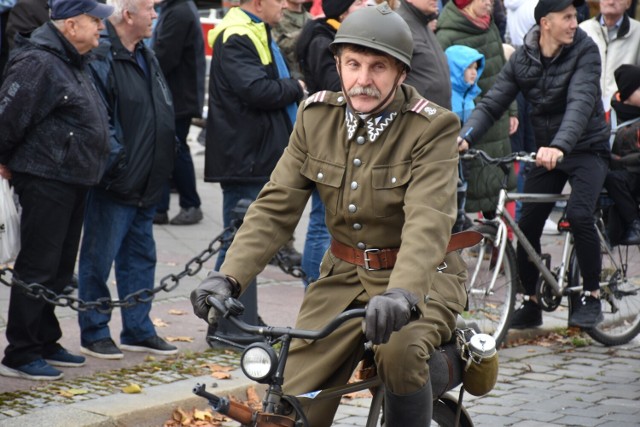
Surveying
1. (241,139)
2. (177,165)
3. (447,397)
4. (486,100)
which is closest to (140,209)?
(241,139)

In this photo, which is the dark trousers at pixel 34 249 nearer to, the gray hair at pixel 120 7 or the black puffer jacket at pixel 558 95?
the gray hair at pixel 120 7

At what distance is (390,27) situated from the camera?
154 inches

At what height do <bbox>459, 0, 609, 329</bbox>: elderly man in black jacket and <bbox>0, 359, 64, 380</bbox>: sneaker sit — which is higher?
<bbox>459, 0, 609, 329</bbox>: elderly man in black jacket

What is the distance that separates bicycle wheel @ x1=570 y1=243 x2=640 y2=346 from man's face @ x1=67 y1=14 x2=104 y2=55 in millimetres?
3484

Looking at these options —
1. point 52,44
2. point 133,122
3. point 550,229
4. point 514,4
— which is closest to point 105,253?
point 133,122

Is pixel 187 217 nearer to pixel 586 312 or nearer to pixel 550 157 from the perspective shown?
pixel 586 312

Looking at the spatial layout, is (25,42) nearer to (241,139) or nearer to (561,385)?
(241,139)

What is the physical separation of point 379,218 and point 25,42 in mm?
2937

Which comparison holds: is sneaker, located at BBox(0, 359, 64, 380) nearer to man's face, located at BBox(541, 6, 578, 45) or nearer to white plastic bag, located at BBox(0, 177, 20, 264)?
white plastic bag, located at BBox(0, 177, 20, 264)

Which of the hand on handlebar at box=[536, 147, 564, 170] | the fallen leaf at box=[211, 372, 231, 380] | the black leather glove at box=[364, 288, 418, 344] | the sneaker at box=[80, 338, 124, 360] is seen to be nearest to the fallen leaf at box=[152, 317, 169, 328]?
the sneaker at box=[80, 338, 124, 360]

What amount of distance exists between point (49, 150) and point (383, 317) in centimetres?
325

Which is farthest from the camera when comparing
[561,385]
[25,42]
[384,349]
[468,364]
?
[561,385]

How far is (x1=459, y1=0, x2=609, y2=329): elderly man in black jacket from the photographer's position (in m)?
7.30

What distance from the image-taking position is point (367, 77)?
3.96m
